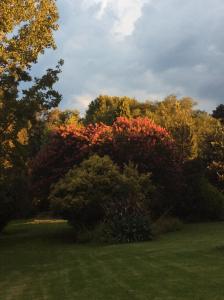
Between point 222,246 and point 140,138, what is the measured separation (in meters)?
14.1

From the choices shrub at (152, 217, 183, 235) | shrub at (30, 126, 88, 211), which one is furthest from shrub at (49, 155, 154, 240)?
shrub at (30, 126, 88, 211)

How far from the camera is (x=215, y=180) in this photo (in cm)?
3931

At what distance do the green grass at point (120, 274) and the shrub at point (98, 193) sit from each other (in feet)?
18.3

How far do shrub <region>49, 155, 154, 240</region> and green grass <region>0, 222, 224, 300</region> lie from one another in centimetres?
557

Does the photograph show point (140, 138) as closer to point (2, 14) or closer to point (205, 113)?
point (2, 14)

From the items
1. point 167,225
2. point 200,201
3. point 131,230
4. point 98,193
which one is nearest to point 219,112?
point 200,201

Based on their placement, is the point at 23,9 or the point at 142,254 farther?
the point at 23,9

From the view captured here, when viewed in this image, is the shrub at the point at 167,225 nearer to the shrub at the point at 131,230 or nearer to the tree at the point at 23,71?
the shrub at the point at 131,230

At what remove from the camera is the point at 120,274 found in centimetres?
1248

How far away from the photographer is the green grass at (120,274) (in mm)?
9984

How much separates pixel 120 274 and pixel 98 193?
43.7 feet

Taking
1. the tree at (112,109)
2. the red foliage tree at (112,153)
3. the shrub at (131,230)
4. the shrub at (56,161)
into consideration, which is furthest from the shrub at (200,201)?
the tree at (112,109)

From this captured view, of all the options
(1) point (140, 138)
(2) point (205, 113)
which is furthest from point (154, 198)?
(2) point (205, 113)

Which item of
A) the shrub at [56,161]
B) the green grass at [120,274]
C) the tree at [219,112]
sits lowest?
the green grass at [120,274]
